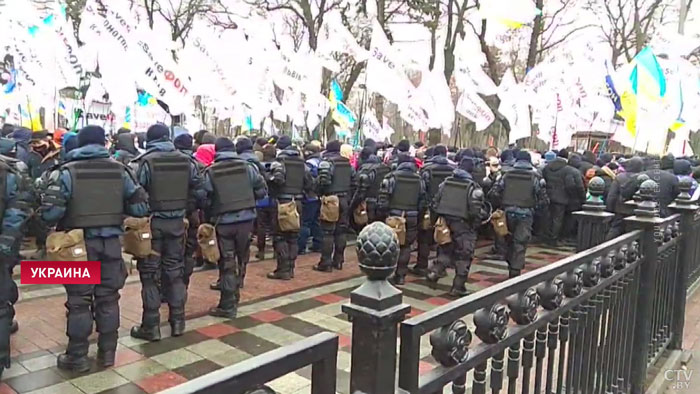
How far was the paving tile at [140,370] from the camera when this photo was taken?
468cm

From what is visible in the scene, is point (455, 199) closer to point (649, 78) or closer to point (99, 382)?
point (99, 382)

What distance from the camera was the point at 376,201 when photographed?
885 cm

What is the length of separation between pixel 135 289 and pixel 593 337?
19.1 ft

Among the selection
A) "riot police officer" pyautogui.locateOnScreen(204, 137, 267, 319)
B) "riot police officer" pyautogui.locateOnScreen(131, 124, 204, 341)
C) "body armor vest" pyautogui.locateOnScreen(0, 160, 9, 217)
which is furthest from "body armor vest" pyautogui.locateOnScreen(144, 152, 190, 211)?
"body armor vest" pyautogui.locateOnScreen(0, 160, 9, 217)

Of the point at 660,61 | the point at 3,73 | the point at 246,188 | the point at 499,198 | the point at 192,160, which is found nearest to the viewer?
the point at 192,160

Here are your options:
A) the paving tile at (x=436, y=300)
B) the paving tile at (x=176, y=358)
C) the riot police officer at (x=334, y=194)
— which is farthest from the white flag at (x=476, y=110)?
the paving tile at (x=176, y=358)

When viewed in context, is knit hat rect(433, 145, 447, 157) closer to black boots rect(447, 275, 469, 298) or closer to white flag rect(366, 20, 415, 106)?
black boots rect(447, 275, 469, 298)

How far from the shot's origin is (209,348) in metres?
5.36

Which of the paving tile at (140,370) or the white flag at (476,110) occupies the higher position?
the white flag at (476,110)

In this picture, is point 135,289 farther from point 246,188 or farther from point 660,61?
point 660,61

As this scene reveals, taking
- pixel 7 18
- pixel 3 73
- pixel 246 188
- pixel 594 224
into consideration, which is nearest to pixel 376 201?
pixel 246 188

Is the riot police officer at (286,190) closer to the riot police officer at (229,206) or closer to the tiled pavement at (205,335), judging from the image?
the tiled pavement at (205,335)

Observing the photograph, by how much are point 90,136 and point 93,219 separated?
0.72 meters
